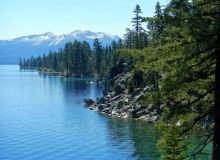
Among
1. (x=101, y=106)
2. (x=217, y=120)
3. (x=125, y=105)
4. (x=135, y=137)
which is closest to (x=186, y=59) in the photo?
(x=217, y=120)

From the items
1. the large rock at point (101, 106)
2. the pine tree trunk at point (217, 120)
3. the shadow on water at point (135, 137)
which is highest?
the pine tree trunk at point (217, 120)

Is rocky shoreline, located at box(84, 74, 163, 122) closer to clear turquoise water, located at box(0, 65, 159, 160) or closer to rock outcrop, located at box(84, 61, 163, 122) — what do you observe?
rock outcrop, located at box(84, 61, 163, 122)

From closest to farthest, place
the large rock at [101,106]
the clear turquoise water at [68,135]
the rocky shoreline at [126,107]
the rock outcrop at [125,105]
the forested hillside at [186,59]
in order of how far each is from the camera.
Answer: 1. the forested hillside at [186,59]
2. the clear turquoise water at [68,135]
3. the rocky shoreline at [126,107]
4. the rock outcrop at [125,105]
5. the large rock at [101,106]

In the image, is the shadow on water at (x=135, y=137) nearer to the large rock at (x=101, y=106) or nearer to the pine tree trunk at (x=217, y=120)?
the large rock at (x=101, y=106)

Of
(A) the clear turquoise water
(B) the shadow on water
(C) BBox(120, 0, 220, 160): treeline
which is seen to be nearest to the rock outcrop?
(A) the clear turquoise water

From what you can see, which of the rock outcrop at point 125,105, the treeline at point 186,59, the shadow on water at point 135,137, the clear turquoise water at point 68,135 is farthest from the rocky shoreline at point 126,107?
the treeline at point 186,59

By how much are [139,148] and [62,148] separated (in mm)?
10416

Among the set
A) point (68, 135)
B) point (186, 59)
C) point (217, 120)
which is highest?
point (186, 59)

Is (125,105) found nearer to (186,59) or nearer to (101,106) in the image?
(101,106)

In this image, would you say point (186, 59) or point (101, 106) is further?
point (101, 106)

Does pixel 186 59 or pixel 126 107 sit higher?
pixel 186 59

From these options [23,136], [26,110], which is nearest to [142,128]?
[23,136]

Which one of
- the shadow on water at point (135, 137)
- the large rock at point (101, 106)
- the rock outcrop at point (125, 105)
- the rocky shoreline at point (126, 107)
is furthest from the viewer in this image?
the large rock at point (101, 106)

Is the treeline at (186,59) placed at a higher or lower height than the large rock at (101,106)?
higher
